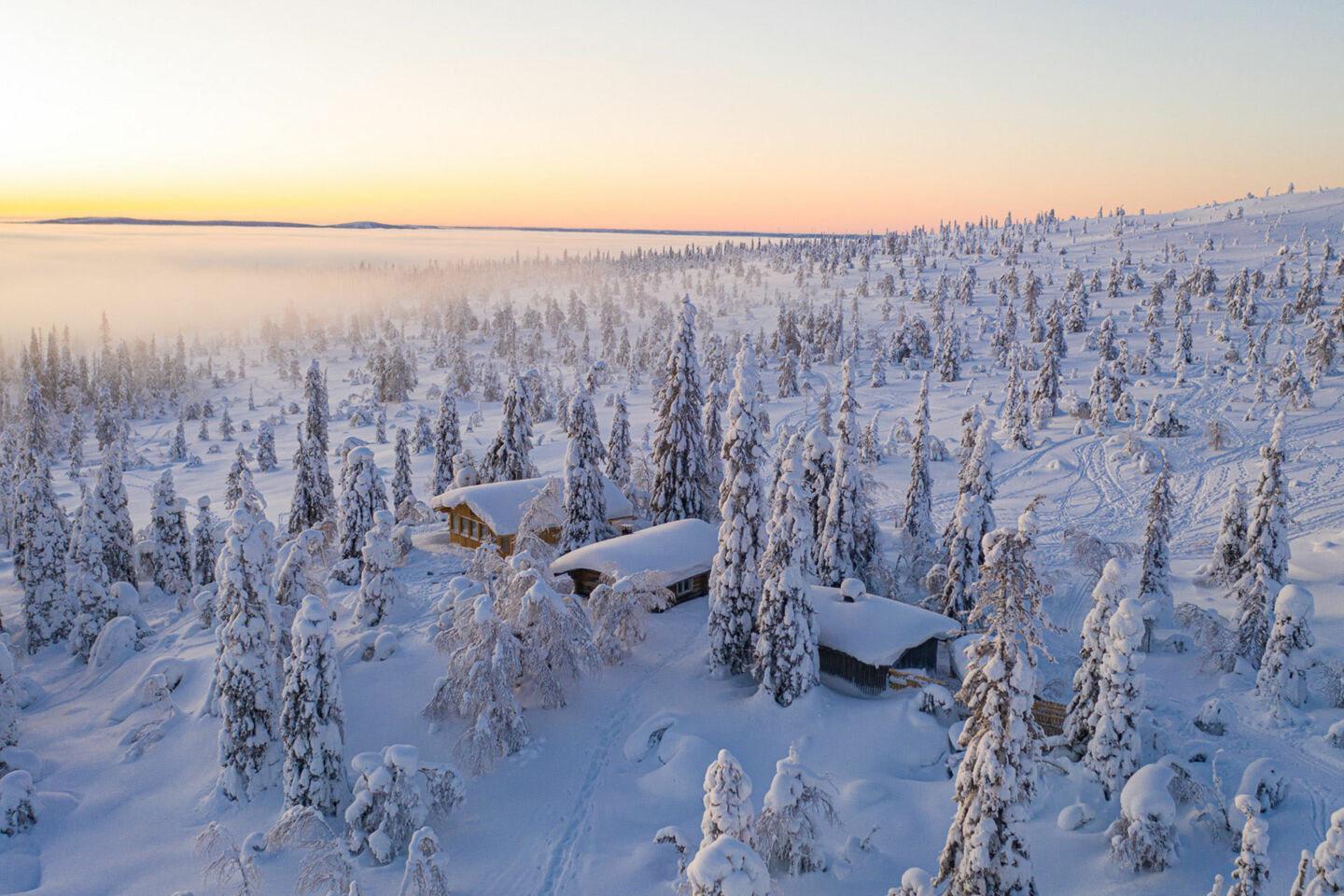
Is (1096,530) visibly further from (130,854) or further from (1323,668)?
(130,854)

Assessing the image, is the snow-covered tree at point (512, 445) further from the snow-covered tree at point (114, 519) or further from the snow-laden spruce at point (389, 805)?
the snow-laden spruce at point (389, 805)

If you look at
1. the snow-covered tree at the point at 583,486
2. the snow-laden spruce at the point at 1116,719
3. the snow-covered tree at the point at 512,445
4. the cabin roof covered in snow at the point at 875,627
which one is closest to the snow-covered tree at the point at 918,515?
the cabin roof covered in snow at the point at 875,627

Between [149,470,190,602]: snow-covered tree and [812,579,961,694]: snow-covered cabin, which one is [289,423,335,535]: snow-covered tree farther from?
[812,579,961,694]: snow-covered cabin

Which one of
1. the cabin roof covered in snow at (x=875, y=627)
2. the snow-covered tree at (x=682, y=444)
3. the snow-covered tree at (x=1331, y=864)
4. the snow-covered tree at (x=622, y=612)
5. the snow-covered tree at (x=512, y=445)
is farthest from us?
the snow-covered tree at (x=512, y=445)

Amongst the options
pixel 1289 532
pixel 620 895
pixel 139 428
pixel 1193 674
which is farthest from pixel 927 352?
pixel 139 428

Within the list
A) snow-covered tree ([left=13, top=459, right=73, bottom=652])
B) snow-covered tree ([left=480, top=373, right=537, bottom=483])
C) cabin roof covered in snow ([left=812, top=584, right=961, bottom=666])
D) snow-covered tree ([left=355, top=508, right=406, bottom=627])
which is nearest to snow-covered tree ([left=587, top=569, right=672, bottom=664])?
cabin roof covered in snow ([left=812, top=584, right=961, bottom=666])
